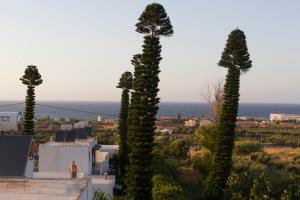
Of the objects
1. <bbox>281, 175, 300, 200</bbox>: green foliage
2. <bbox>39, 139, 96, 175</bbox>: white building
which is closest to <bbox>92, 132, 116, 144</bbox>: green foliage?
<bbox>39, 139, 96, 175</bbox>: white building

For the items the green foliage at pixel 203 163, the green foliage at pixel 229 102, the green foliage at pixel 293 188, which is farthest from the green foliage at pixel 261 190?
the green foliage at pixel 203 163

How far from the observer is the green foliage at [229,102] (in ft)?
95.6

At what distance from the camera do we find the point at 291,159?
4259 centimetres

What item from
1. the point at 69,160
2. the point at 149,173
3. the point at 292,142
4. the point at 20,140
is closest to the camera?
the point at 20,140

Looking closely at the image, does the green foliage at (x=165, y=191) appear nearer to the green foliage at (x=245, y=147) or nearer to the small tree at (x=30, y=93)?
the small tree at (x=30, y=93)

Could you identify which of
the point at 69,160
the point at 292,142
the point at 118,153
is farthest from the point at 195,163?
the point at 292,142

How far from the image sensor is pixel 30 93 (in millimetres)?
32438

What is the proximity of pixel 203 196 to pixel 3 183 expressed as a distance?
18.2 metres

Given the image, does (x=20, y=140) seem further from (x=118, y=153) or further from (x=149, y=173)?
(x=118, y=153)

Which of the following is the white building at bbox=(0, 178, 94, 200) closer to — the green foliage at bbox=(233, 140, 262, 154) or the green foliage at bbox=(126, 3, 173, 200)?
the green foliage at bbox=(126, 3, 173, 200)

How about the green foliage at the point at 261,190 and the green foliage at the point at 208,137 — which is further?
the green foliage at the point at 208,137

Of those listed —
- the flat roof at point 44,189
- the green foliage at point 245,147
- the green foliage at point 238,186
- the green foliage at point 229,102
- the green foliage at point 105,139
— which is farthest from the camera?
the green foliage at point 105,139

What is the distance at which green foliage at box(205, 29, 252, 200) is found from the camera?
2914 cm

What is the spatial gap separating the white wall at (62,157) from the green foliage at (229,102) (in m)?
7.86
